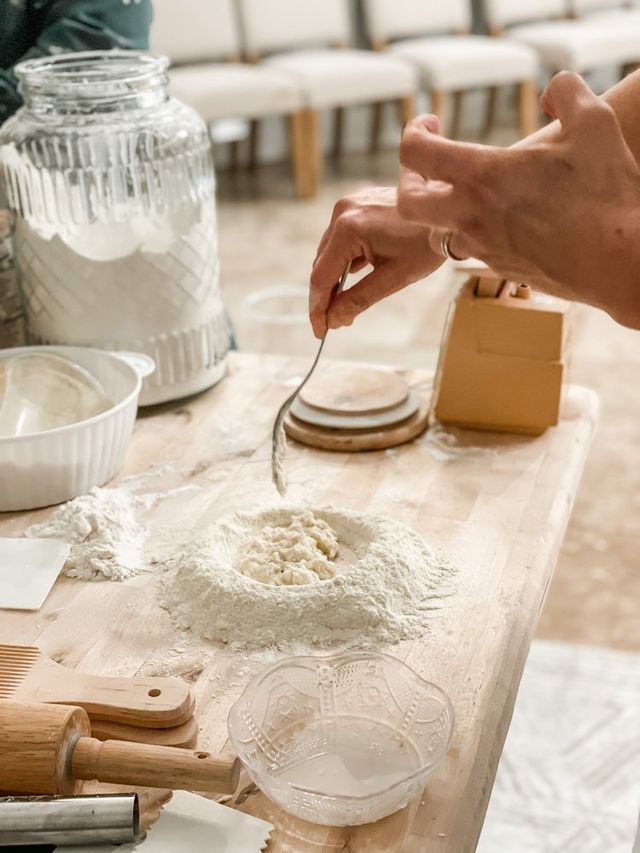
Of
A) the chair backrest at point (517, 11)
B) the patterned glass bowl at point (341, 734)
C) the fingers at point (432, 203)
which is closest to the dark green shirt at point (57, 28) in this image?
the fingers at point (432, 203)

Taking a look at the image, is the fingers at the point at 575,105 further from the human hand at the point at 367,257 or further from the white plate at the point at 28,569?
the white plate at the point at 28,569

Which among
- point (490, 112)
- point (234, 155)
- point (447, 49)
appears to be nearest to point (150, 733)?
point (447, 49)

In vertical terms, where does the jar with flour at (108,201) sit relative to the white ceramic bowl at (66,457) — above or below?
above

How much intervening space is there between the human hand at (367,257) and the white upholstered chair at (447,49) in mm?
4035

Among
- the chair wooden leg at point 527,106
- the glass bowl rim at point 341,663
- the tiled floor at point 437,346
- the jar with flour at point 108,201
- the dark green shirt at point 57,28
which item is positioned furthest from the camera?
the chair wooden leg at point 527,106

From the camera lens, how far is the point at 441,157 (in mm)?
780

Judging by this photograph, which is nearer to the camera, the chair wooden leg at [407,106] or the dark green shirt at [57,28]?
the dark green shirt at [57,28]

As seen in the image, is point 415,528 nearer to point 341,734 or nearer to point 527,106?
point 341,734

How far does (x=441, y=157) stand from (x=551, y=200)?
9cm

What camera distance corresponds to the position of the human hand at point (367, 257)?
101 cm

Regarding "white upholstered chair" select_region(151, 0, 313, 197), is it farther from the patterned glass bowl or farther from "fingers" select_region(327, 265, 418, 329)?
the patterned glass bowl

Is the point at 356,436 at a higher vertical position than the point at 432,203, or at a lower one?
lower

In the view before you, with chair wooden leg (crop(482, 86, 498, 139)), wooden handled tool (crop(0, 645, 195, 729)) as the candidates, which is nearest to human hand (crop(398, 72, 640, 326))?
wooden handled tool (crop(0, 645, 195, 729))

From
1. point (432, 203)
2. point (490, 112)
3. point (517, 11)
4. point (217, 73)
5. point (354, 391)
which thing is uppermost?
point (432, 203)
